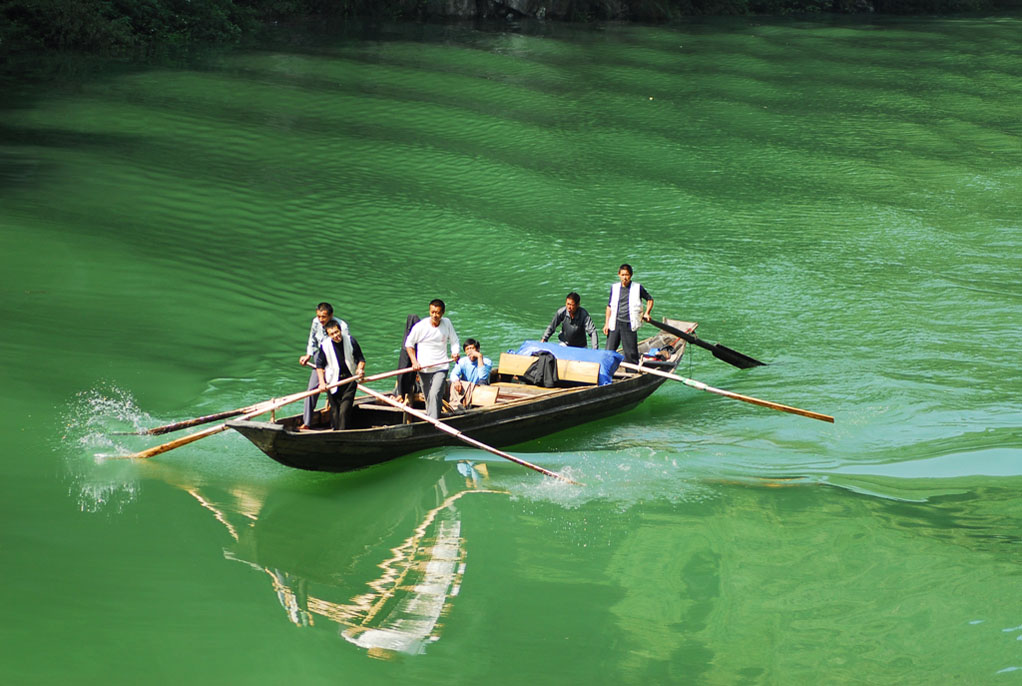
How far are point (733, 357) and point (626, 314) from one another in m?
1.84

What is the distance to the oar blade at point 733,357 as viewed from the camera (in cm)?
1411

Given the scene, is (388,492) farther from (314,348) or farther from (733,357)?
(733,357)

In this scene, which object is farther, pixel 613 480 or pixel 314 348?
pixel 613 480

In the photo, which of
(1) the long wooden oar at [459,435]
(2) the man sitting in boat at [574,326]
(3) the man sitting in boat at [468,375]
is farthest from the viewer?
(2) the man sitting in boat at [574,326]

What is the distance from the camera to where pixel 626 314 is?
13.6 metres

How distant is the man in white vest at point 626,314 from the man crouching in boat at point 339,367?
13.7ft

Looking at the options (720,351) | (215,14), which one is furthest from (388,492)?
(215,14)

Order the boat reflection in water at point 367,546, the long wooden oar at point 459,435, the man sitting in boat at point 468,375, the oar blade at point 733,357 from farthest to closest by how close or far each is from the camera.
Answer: the oar blade at point 733,357 < the man sitting in boat at point 468,375 < the long wooden oar at point 459,435 < the boat reflection in water at point 367,546

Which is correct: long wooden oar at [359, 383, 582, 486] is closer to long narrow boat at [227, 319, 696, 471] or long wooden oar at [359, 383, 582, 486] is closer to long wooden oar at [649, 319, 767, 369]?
long narrow boat at [227, 319, 696, 471]

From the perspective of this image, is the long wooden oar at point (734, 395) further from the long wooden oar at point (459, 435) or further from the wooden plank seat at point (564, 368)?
the long wooden oar at point (459, 435)

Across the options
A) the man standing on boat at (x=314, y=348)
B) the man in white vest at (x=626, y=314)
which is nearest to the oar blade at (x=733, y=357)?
the man in white vest at (x=626, y=314)

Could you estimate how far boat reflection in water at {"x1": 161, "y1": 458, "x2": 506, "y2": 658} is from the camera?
821 cm

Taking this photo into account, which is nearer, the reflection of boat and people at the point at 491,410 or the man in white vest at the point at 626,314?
the reflection of boat and people at the point at 491,410

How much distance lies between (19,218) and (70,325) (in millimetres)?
4380
